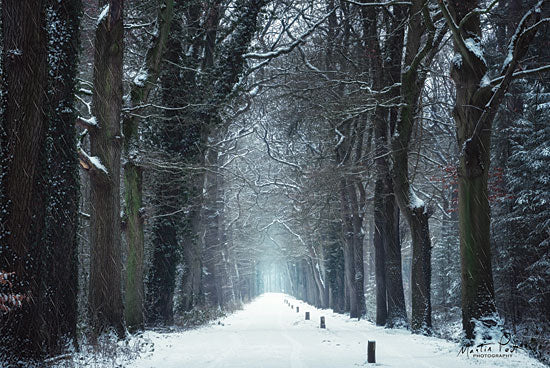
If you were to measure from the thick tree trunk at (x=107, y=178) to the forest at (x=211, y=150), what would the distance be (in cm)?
4

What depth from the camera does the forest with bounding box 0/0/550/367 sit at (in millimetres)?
8312

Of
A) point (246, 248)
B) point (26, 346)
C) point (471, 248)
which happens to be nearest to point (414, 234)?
point (471, 248)

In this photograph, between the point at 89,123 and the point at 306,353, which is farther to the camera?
the point at 89,123

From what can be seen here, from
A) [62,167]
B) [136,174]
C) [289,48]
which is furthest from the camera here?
[289,48]

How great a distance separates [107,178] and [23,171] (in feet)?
15.5

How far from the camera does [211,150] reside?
2617 cm

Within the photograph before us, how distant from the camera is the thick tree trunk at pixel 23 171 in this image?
25.9 feet

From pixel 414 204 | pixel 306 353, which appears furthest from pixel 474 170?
pixel 306 353

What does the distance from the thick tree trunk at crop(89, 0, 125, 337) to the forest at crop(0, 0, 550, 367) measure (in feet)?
0.12

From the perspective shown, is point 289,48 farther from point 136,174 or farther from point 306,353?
point 306,353

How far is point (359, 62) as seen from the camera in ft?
63.1

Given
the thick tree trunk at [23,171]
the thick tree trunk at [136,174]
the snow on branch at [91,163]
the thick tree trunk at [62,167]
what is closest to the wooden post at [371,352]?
the thick tree trunk at [62,167]

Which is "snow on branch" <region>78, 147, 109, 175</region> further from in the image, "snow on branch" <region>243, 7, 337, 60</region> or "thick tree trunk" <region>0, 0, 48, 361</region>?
"snow on branch" <region>243, 7, 337, 60</region>

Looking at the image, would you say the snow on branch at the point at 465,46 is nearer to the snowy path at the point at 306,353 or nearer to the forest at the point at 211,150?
the forest at the point at 211,150
